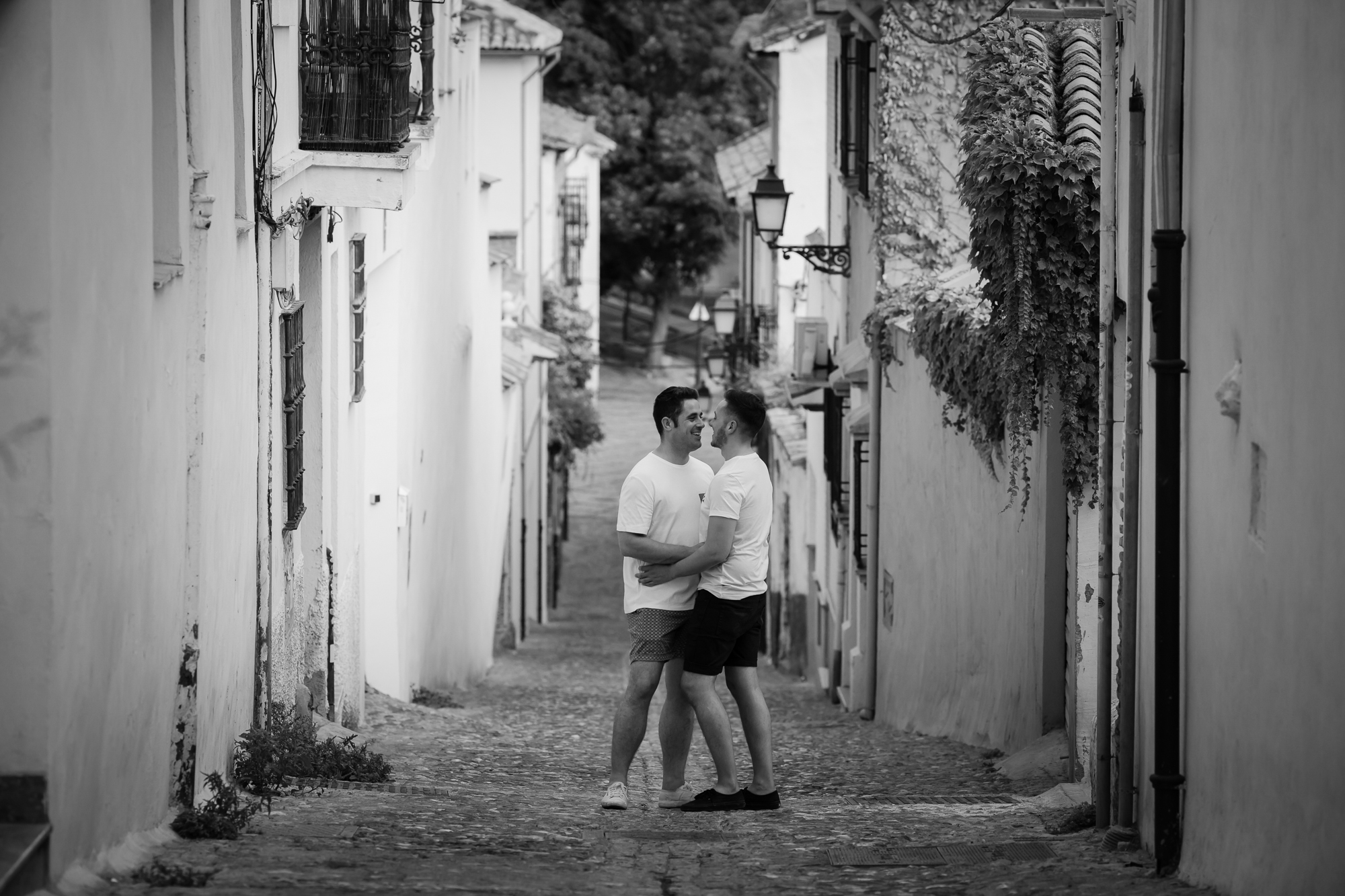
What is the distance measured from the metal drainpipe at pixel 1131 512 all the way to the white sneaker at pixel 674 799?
2123 millimetres

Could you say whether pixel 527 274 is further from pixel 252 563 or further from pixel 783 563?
pixel 252 563

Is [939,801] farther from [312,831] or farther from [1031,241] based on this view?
[312,831]

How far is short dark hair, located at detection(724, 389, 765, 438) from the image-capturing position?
8.00m

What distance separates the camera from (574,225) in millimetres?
42812

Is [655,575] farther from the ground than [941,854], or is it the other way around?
[655,575]

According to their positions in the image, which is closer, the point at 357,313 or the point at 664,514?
the point at 664,514

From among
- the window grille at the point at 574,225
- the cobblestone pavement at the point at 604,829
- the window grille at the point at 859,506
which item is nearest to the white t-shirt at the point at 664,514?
the cobblestone pavement at the point at 604,829

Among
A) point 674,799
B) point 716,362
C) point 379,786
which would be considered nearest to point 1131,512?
point 674,799

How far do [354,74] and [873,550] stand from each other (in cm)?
703

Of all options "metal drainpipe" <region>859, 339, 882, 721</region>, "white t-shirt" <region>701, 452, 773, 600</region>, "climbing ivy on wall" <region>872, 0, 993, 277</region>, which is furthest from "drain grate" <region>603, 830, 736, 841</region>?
"climbing ivy on wall" <region>872, 0, 993, 277</region>

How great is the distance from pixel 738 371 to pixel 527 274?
13.6 feet

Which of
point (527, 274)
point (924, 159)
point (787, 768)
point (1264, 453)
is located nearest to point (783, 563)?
point (527, 274)

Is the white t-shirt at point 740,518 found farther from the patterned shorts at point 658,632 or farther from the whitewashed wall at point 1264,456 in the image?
Result: the whitewashed wall at point 1264,456

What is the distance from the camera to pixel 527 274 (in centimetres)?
3056
